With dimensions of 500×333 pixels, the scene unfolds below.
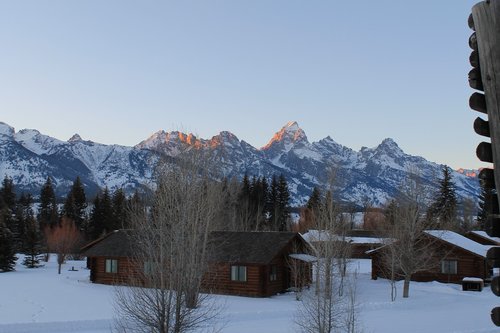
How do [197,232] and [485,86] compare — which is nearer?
[485,86]

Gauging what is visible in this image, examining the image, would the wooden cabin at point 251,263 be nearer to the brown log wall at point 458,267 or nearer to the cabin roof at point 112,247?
the cabin roof at point 112,247

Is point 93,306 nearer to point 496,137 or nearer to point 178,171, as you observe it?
point 178,171

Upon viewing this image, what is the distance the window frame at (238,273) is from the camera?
123 feet

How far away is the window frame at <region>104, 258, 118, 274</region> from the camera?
144ft

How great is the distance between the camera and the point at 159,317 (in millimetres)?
13766

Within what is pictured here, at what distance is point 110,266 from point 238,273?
1331 centimetres

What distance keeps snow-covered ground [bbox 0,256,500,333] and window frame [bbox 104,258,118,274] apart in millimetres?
1661

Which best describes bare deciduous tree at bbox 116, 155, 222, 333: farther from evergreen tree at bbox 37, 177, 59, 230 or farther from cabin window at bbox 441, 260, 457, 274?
evergreen tree at bbox 37, 177, 59, 230

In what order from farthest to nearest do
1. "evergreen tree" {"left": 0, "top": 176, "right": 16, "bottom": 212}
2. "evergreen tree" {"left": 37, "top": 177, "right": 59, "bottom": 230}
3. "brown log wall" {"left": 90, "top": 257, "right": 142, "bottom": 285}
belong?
"evergreen tree" {"left": 0, "top": 176, "right": 16, "bottom": 212} < "evergreen tree" {"left": 37, "top": 177, "right": 59, "bottom": 230} < "brown log wall" {"left": 90, "top": 257, "right": 142, "bottom": 285}

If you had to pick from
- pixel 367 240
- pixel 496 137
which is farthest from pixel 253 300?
pixel 367 240

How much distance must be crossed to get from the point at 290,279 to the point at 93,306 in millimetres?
17044

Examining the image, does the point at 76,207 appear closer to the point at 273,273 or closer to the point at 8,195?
the point at 8,195

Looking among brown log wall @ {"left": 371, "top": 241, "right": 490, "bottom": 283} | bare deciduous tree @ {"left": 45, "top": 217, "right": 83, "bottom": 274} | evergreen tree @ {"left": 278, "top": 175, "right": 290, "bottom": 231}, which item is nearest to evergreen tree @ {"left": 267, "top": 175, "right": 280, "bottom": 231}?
evergreen tree @ {"left": 278, "top": 175, "right": 290, "bottom": 231}

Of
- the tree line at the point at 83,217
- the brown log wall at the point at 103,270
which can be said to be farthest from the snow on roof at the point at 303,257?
the brown log wall at the point at 103,270
